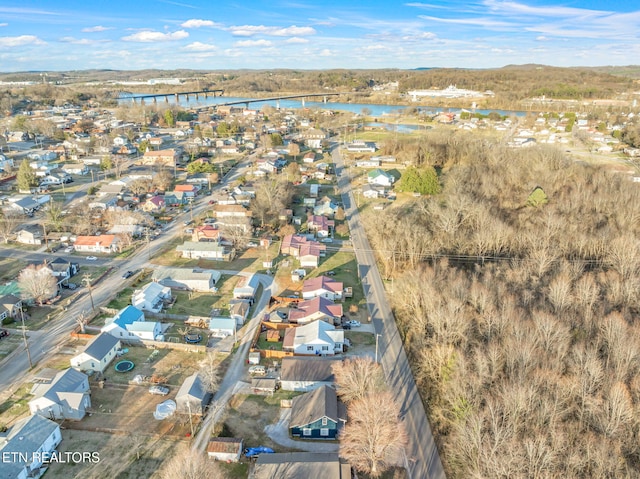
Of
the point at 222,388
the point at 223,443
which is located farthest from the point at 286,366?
the point at 223,443

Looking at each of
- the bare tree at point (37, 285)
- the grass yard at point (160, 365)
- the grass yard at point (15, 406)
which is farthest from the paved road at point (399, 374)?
the bare tree at point (37, 285)

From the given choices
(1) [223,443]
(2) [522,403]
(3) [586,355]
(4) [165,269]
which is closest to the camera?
(2) [522,403]

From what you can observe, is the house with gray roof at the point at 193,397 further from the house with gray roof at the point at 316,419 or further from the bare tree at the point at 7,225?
the bare tree at the point at 7,225

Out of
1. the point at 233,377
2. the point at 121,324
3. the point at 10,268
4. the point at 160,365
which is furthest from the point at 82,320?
the point at 10,268

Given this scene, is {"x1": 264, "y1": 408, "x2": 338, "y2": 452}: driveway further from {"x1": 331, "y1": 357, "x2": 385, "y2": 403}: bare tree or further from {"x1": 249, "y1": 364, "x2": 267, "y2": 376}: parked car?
{"x1": 249, "y1": 364, "x2": 267, "y2": 376}: parked car

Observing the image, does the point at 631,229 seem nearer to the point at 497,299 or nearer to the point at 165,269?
the point at 497,299

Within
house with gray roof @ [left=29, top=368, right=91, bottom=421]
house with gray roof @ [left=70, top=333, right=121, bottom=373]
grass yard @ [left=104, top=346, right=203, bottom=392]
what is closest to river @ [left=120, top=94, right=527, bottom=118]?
grass yard @ [left=104, top=346, right=203, bottom=392]

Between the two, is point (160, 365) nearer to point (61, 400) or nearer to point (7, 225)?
point (61, 400)
